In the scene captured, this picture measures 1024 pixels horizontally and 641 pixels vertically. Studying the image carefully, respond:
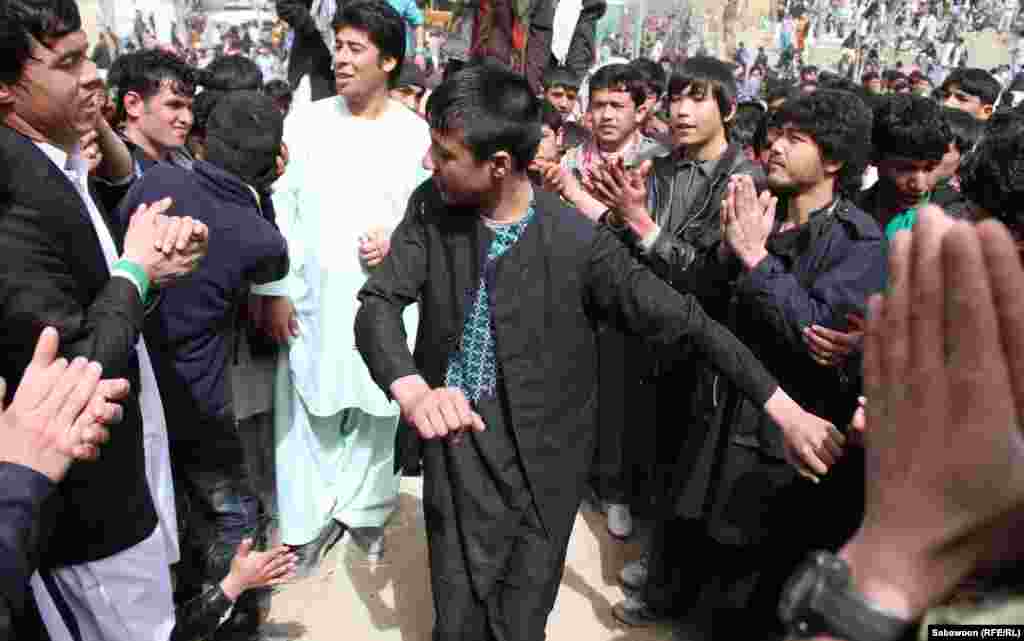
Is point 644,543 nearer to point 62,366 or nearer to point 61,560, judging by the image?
point 61,560

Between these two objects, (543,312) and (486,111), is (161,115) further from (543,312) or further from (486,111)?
(543,312)

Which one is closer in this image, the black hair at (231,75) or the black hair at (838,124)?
the black hair at (838,124)

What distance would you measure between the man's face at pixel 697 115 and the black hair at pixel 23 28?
2.26 m

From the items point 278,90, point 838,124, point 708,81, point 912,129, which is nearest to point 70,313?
point 838,124

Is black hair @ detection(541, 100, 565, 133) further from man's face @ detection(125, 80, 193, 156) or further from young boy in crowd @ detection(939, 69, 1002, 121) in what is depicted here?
young boy in crowd @ detection(939, 69, 1002, 121)

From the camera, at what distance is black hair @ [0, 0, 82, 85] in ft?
5.00

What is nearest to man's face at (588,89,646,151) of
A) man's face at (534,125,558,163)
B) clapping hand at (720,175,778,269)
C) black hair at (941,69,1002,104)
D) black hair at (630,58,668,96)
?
black hair at (630,58,668,96)

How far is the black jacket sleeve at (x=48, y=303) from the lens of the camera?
142 centimetres

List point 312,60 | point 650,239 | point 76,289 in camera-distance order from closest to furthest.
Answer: point 76,289, point 650,239, point 312,60

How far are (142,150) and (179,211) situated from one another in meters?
0.86

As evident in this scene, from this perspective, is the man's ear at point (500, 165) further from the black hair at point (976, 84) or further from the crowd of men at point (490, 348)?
the black hair at point (976, 84)

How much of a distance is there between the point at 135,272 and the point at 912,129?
2.60m

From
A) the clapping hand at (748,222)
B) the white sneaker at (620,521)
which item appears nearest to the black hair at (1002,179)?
the clapping hand at (748,222)

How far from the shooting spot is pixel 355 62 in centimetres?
290
